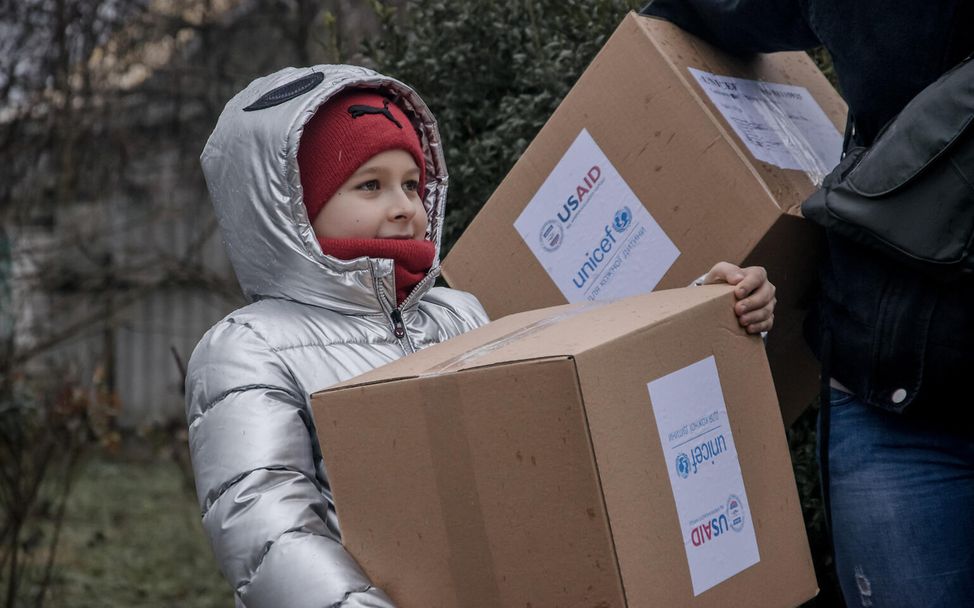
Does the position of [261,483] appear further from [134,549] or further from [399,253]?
[134,549]

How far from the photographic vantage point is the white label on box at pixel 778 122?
2084mm

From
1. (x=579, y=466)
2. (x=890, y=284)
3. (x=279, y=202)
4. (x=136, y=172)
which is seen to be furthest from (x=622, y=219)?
(x=136, y=172)

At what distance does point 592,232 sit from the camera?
2.16m

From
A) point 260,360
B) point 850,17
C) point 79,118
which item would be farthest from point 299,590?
point 79,118

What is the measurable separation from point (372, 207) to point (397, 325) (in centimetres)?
21

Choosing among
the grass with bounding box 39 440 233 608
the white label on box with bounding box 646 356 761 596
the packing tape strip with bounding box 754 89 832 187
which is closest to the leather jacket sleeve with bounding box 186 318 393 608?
the white label on box with bounding box 646 356 761 596

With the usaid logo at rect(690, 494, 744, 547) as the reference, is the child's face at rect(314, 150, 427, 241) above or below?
above

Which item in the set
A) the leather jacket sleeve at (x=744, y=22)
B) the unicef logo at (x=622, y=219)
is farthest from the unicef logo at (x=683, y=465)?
the leather jacket sleeve at (x=744, y=22)

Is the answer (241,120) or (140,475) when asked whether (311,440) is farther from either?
(140,475)

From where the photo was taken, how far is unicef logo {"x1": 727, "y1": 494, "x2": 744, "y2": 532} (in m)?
1.69

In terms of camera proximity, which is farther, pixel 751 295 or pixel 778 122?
pixel 778 122

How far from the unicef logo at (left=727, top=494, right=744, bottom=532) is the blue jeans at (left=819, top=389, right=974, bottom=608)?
1.13ft

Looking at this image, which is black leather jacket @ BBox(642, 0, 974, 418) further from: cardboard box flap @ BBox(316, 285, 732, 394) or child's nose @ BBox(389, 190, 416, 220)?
child's nose @ BBox(389, 190, 416, 220)

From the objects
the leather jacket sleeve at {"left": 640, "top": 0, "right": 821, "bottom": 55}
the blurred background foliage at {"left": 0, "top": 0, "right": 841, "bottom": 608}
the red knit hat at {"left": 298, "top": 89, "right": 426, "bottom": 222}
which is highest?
the leather jacket sleeve at {"left": 640, "top": 0, "right": 821, "bottom": 55}
